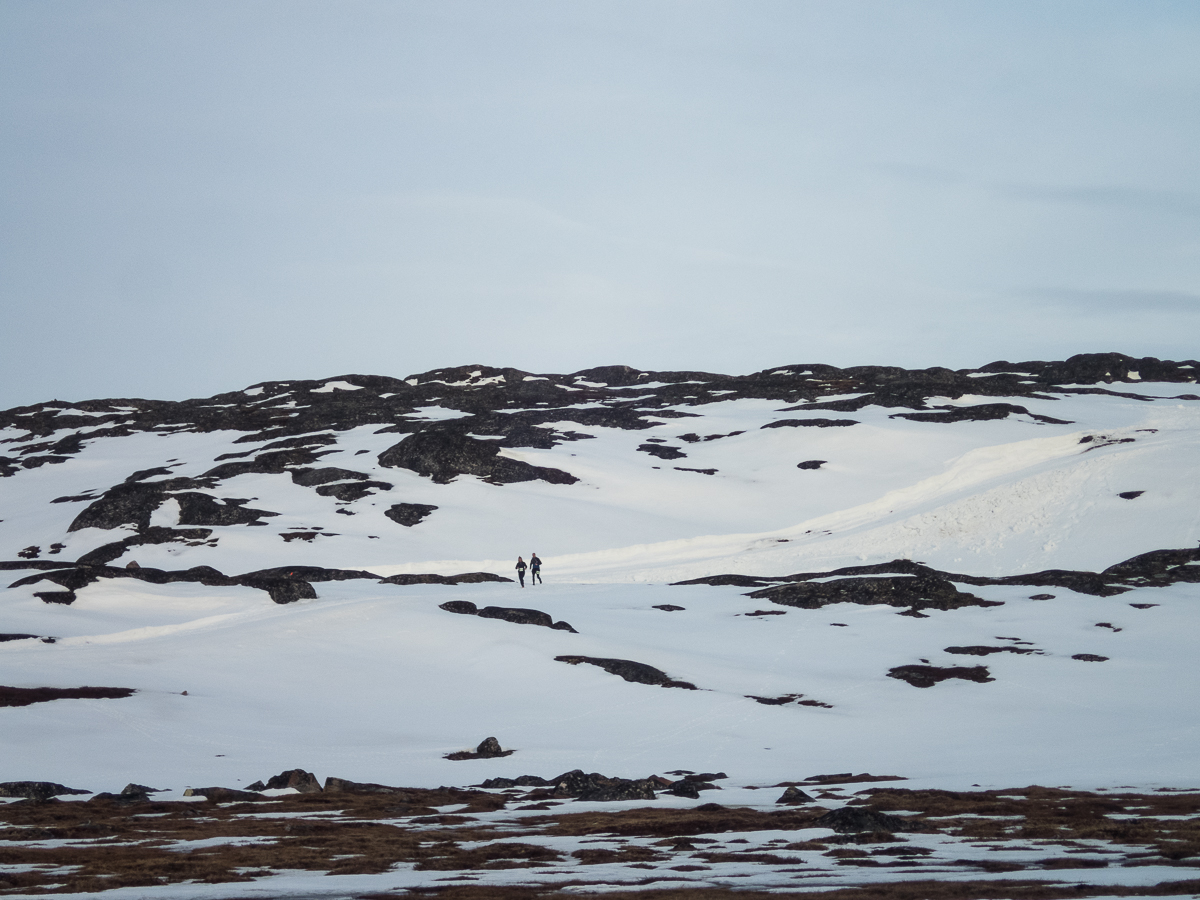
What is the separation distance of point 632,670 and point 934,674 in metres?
13.4

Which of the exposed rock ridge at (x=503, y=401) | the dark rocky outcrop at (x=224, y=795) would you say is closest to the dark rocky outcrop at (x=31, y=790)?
the dark rocky outcrop at (x=224, y=795)

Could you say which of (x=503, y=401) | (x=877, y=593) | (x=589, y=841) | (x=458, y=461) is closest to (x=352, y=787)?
(x=589, y=841)

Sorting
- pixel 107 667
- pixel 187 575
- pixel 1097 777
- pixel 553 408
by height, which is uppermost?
pixel 553 408

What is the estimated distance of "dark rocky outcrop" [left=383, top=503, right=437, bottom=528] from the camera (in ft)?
253

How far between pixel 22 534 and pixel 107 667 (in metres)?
45.2

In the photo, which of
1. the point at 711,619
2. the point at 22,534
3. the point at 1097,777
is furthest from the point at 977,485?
the point at 22,534

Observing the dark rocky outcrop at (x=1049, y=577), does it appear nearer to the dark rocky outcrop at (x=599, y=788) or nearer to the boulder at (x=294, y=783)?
the dark rocky outcrop at (x=599, y=788)

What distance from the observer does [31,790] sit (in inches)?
1082

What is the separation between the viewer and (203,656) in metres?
44.0

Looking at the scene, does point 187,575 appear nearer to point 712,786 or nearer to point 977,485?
point 712,786

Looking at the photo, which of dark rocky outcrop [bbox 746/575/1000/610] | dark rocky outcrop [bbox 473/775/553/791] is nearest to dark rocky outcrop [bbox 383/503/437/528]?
dark rocky outcrop [bbox 746/575/1000/610]

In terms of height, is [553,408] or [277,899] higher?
[553,408]

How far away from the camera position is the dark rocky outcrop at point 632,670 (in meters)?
41.4

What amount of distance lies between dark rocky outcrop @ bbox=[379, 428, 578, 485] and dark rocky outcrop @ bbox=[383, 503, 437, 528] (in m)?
7.45
